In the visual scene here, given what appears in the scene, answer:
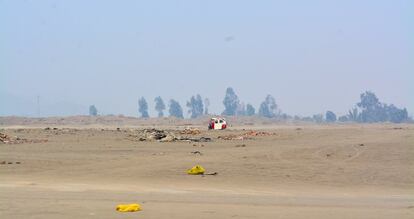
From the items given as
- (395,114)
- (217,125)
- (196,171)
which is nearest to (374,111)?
(395,114)

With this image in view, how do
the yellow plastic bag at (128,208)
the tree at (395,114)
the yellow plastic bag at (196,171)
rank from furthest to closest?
the tree at (395,114) → the yellow plastic bag at (196,171) → the yellow plastic bag at (128,208)

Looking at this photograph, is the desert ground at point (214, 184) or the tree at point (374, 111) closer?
the desert ground at point (214, 184)

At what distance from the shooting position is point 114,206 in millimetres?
12195

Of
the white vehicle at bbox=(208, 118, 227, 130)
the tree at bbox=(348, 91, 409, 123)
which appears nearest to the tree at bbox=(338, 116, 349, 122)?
the tree at bbox=(348, 91, 409, 123)

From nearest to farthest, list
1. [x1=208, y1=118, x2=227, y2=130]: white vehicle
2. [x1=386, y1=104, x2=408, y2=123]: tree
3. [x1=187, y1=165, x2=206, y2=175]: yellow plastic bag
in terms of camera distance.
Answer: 1. [x1=187, y1=165, x2=206, y2=175]: yellow plastic bag
2. [x1=208, y1=118, x2=227, y2=130]: white vehicle
3. [x1=386, y1=104, x2=408, y2=123]: tree

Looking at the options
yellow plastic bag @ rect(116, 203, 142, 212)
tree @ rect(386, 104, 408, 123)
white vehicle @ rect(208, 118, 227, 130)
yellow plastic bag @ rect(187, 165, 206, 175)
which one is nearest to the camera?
yellow plastic bag @ rect(116, 203, 142, 212)

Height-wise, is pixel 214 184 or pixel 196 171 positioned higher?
pixel 196 171

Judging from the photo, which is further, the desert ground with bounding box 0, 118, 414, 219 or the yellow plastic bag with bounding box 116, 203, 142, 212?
the desert ground with bounding box 0, 118, 414, 219

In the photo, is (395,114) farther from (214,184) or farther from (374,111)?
(214,184)

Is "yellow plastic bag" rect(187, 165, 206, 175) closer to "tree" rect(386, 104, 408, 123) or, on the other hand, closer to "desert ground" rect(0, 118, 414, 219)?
"desert ground" rect(0, 118, 414, 219)

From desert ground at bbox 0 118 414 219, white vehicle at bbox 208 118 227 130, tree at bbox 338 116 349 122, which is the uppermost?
tree at bbox 338 116 349 122

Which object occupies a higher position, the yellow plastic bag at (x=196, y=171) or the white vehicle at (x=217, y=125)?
the white vehicle at (x=217, y=125)

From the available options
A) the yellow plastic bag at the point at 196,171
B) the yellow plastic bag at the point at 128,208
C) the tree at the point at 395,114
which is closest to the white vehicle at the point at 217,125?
the yellow plastic bag at the point at 196,171

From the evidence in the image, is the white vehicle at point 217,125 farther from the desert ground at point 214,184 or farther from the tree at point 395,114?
Result: the tree at point 395,114
